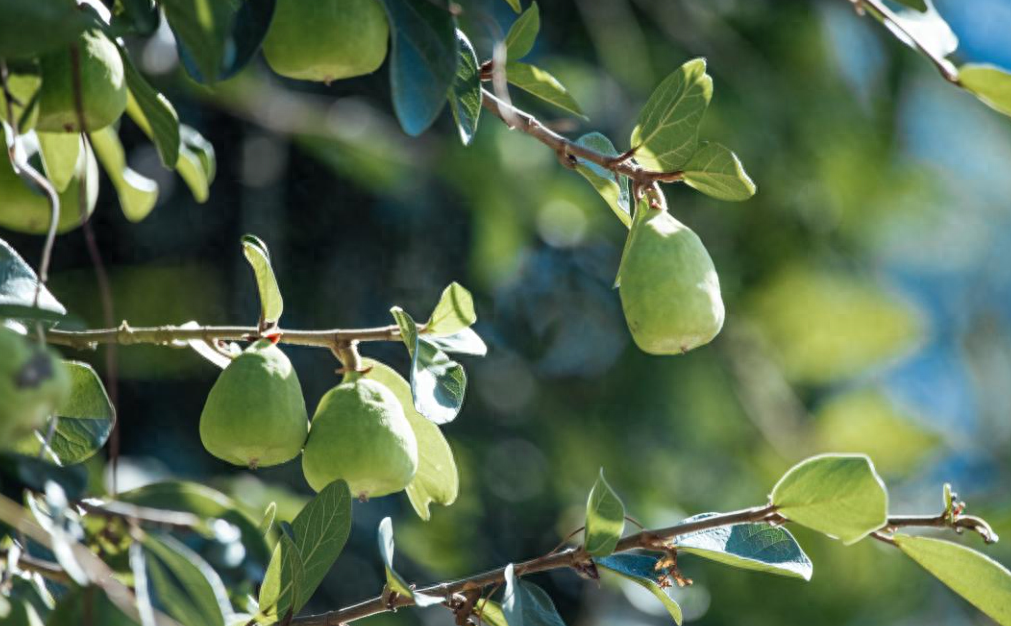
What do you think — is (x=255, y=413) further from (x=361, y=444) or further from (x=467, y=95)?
(x=467, y=95)

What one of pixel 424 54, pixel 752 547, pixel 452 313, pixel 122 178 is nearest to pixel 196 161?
pixel 122 178

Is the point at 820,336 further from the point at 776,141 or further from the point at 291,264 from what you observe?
the point at 291,264

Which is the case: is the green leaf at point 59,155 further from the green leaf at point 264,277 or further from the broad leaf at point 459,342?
the broad leaf at point 459,342

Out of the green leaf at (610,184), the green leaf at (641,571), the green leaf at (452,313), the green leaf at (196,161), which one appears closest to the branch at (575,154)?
the green leaf at (610,184)

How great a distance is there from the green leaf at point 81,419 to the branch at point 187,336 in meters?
0.02

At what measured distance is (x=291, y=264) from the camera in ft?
6.97

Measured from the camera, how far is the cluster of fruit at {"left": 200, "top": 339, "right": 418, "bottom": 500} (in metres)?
0.63

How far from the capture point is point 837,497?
0.61 m

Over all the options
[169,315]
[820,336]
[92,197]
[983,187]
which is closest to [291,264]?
[169,315]

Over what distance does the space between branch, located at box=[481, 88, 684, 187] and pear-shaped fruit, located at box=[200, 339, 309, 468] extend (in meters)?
0.19

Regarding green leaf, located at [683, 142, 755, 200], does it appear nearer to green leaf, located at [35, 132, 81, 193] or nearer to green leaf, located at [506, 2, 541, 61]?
green leaf, located at [506, 2, 541, 61]

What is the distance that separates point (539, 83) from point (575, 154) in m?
0.09

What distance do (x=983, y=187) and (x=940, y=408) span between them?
2.29 ft

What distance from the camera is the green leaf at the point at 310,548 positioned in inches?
25.2
